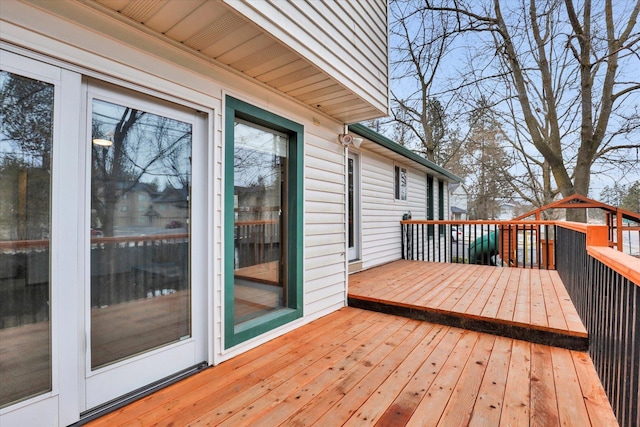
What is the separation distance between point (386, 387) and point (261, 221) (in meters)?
1.64

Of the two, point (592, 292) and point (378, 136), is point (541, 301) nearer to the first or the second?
point (592, 292)

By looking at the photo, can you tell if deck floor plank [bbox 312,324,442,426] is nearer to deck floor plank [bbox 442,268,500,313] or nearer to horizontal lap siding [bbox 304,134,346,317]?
deck floor plank [bbox 442,268,500,313]

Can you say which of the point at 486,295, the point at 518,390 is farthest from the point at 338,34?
the point at 486,295

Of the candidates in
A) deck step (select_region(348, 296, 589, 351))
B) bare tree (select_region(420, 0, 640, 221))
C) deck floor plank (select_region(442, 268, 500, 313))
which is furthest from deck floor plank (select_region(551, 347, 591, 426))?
bare tree (select_region(420, 0, 640, 221))

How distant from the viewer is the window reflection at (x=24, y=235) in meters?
1.42

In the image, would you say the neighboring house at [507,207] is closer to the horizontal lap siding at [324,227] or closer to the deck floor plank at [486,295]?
the deck floor plank at [486,295]

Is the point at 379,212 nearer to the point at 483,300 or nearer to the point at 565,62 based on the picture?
the point at 483,300

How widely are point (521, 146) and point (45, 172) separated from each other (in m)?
15.1

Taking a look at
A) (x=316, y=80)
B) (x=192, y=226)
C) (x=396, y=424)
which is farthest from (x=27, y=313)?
(x=316, y=80)

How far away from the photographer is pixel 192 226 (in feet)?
7.14

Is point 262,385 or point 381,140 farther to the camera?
point 381,140

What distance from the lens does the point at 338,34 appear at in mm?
2512

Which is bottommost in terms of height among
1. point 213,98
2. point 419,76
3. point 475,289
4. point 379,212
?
point 475,289

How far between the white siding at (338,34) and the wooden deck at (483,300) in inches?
84.6
